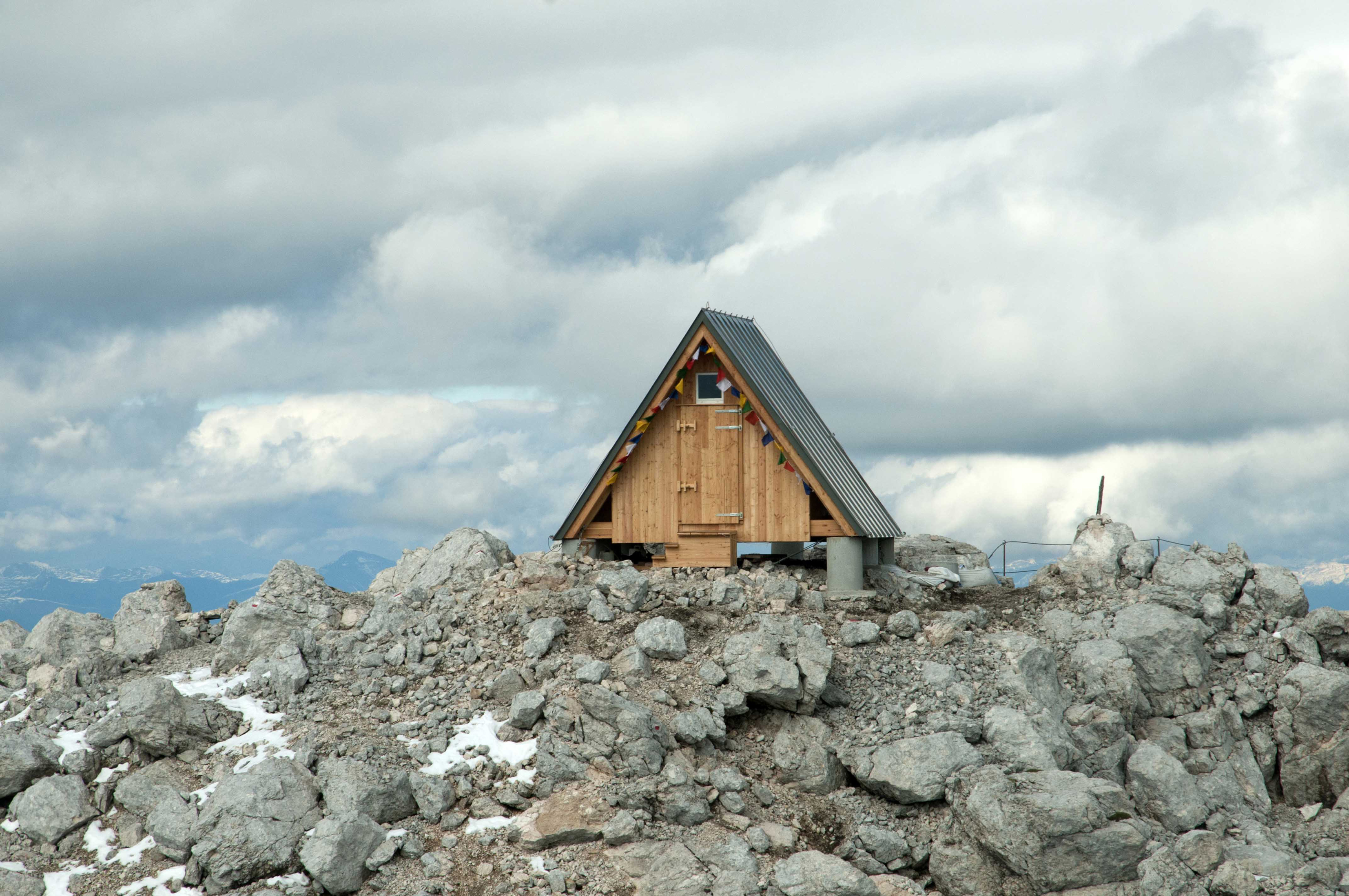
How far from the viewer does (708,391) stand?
25.7 m

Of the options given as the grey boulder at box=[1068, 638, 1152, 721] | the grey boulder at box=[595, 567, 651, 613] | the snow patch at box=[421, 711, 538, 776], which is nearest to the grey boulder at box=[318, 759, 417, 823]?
the snow patch at box=[421, 711, 538, 776]

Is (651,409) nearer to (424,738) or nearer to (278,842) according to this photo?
(424,738)

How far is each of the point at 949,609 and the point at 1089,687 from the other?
145 inches

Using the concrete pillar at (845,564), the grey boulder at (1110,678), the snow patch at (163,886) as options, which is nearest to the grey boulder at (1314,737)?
the grey boulder at (1110,678)

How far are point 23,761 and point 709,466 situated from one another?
46.5 feet

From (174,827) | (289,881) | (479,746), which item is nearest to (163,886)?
(174,827)

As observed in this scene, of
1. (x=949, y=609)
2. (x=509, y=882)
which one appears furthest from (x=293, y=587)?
(x=949, y=609)

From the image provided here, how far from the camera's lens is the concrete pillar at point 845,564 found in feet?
80.9

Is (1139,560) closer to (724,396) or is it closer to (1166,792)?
(1166,792)

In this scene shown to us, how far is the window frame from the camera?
25.6 metres

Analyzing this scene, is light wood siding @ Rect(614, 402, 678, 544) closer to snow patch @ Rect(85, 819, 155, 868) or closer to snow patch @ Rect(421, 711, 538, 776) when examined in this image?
snow patch @ Rect(421, 711, 538, 776)

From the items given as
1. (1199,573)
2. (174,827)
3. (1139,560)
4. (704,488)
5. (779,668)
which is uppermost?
(704,488)

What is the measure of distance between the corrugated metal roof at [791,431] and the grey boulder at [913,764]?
22.6 feet

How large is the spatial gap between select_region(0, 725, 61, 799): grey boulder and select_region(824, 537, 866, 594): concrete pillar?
591 inches
